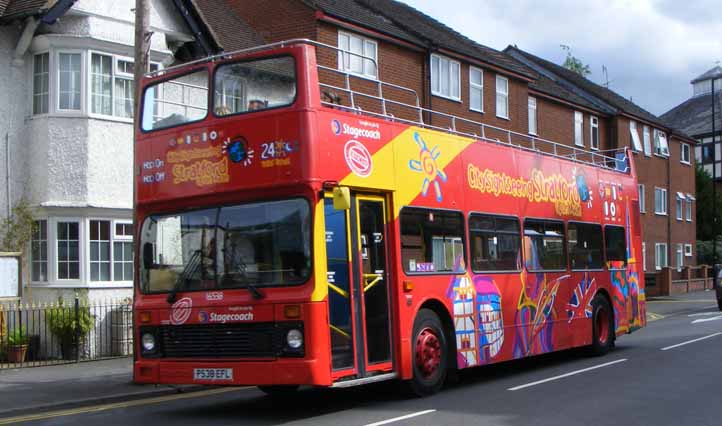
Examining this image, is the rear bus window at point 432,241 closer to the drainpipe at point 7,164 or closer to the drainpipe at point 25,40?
the drainpipe at point 7,164

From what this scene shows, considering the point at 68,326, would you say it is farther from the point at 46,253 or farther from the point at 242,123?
the point at 242,123

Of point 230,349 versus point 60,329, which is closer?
point 230,349

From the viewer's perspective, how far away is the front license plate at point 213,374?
9477 millimetres

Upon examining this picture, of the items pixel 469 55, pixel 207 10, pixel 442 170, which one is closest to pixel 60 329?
pixel 442 170

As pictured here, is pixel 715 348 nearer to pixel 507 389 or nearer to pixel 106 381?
pixel 507 389

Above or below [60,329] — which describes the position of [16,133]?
above

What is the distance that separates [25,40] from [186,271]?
35.7 feet

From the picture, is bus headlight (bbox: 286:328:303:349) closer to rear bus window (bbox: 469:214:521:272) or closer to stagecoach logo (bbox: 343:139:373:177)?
stagecoach logo (bbox: 343:139:373:177)

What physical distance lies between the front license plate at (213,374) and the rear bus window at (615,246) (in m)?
9.46

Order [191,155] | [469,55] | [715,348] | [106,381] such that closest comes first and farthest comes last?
[191,155], [106,381], [715,348], [469,55]

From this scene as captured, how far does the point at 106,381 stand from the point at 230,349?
5.38 metres

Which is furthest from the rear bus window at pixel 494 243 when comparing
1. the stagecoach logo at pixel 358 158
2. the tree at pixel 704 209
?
the tree at pixel 704 209

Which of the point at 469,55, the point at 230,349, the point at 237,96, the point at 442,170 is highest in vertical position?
the point at 469,55

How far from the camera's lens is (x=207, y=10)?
2523 cm
